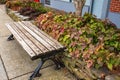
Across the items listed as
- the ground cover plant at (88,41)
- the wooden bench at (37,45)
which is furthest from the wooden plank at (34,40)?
the ground cover plant at (88,41)

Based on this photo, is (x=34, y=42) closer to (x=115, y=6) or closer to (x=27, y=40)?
(x=27, y=40)

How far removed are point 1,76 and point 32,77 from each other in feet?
1.89

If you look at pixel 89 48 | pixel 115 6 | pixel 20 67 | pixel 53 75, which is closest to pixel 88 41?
pixel 89 48

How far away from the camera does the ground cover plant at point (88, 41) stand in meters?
2.52

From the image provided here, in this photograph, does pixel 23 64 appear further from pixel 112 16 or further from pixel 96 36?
pixel 112 16

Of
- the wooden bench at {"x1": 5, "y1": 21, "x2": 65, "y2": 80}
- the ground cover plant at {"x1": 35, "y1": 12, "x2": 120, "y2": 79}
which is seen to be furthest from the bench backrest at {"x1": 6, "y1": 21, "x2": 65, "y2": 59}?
the ground cover plant at {"x1": 35, "y1": 12, "x2": 120, "y2": 79}

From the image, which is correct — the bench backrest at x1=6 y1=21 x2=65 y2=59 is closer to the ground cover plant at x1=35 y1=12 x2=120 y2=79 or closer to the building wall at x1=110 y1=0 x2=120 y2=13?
the ground cover plant at x1=35 y1=12 x2=120 y2=79

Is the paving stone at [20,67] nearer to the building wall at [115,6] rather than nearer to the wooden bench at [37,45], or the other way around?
the wooden bench at [37,45]

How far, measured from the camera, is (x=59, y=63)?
11.3 feet

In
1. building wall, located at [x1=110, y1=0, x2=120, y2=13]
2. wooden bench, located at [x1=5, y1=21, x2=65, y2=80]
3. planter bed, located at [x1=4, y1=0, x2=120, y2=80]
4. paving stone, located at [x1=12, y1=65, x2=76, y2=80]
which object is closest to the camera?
planter bed, located at [x1=4, y1=0, x2=120, y2=80]

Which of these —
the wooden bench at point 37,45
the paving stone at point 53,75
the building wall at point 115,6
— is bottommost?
the paving stone at point 53,75

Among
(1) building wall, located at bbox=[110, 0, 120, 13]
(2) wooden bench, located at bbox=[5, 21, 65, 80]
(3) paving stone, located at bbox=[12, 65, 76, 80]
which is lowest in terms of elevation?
(3) paving stone, located at bbox=[12, 65, 76, 80]

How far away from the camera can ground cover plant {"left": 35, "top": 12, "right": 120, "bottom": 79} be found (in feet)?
8.27

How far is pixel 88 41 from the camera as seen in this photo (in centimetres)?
294
